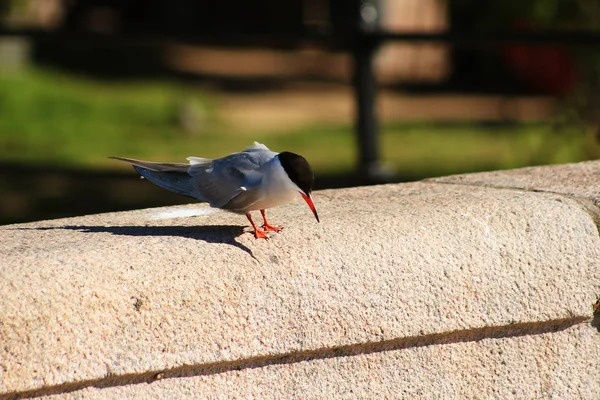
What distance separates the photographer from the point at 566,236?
2.07 meters

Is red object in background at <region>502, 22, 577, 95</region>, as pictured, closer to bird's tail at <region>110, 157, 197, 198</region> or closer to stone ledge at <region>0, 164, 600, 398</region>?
stone ledge at <region>0, 164, 600, 398</region>

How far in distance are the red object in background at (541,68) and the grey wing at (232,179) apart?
10126 mm

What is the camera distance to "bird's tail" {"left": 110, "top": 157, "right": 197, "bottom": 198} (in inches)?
83.7

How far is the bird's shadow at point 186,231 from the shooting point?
1946mm

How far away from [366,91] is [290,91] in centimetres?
855

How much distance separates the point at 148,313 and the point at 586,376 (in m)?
1.07

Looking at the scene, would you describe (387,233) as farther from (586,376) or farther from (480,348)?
(586,376)

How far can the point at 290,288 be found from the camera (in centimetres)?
185

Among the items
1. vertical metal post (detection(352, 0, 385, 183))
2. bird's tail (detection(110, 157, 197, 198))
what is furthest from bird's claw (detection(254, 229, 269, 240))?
vertical metal post (detection(352, 0, 385, 183))

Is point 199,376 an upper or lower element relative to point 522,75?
upper

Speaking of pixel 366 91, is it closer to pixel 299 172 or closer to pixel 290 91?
pixel 299 172

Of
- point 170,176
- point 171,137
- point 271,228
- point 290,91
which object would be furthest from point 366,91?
point 290,91

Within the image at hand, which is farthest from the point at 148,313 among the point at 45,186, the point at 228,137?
the point at 228,137

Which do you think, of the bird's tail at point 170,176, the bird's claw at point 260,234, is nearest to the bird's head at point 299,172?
the bird's claw at point 260,234
